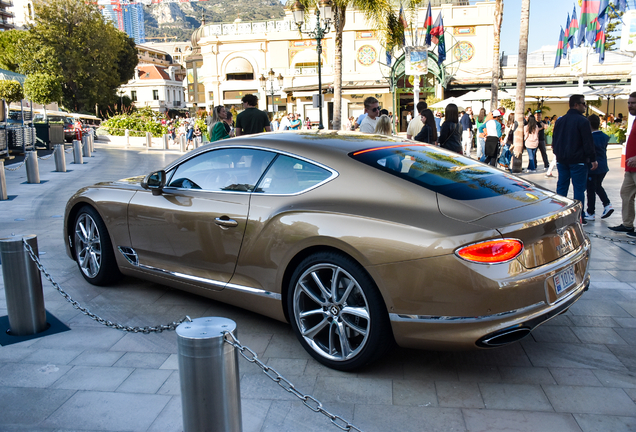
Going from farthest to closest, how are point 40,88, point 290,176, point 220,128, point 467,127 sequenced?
point 40,88 → point 467,127 → point 220,128 → point 290,176

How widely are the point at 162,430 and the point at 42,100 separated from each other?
34650mm

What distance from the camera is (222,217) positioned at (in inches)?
156

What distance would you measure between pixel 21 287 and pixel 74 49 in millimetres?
47831

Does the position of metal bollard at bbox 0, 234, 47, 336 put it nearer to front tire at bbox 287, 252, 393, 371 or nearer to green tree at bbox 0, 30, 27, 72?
front tire at bbox 287, 252, 393, 371

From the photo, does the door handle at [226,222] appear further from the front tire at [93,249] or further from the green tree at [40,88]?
the green tree at [40,88]

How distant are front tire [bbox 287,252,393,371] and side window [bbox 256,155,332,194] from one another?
541mm

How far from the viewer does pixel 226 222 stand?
12.8 ft

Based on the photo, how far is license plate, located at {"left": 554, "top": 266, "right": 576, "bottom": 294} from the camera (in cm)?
319

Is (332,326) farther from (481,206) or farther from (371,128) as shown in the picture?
(371,128)

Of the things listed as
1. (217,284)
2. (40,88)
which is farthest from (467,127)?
(40,88)

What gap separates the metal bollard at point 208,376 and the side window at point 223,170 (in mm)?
1819

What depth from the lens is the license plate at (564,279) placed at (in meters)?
3.19

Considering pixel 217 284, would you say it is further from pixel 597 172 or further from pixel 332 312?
pixel 597 172

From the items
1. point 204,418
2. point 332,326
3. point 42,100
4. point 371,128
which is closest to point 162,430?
point 204,418
